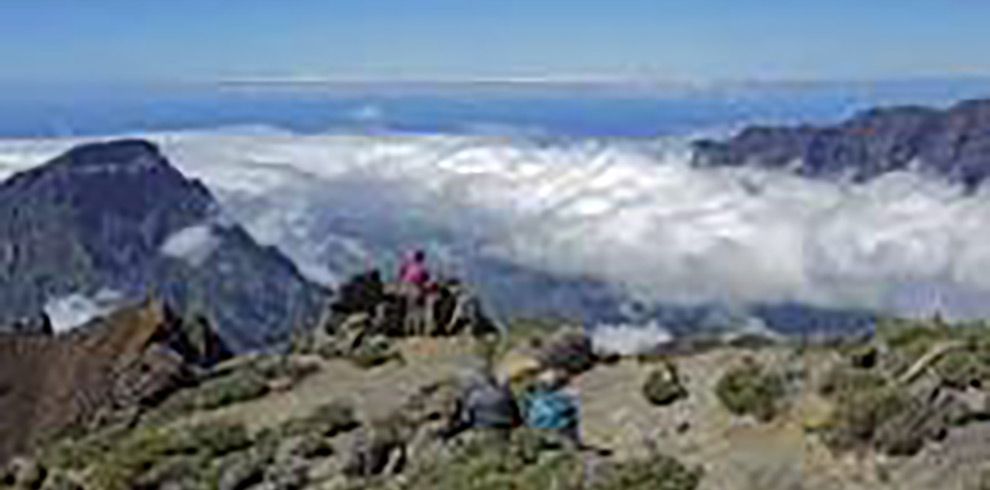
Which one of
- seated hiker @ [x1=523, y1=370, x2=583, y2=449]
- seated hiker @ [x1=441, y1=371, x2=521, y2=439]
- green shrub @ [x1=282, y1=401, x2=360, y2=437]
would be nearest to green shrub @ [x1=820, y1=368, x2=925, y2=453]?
seated hiker @ [x1=523, y1=370, x2=583, y2=449]

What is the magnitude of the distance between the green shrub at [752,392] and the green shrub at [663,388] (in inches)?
33.1

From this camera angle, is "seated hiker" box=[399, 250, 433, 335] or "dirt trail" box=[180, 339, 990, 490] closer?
"dirt trail" box=[180, 339, 990, 490]

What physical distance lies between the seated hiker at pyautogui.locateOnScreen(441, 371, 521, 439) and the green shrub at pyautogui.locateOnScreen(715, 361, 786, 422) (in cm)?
295

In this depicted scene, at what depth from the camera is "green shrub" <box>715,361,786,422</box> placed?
90.4ft

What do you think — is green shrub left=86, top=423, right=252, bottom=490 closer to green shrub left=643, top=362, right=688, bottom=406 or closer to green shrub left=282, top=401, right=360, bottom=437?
green shrub left=282, top=401, right=360, bottom=437

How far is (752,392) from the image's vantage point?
2809 cm

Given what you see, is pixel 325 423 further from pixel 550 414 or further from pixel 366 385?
pixel 366 385

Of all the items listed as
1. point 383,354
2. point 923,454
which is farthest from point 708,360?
point 923,454

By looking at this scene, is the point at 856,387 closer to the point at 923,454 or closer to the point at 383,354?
the point at 923,454

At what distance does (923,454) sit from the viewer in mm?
24484

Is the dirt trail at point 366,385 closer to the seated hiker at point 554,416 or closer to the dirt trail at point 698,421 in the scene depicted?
the dirt trail at point 698,421

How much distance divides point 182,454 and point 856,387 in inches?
369

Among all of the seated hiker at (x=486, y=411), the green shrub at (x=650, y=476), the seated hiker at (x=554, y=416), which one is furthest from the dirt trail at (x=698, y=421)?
the seated hiker at (x=486, y=411)

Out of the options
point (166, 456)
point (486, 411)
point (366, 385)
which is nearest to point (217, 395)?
point (366, 385)
